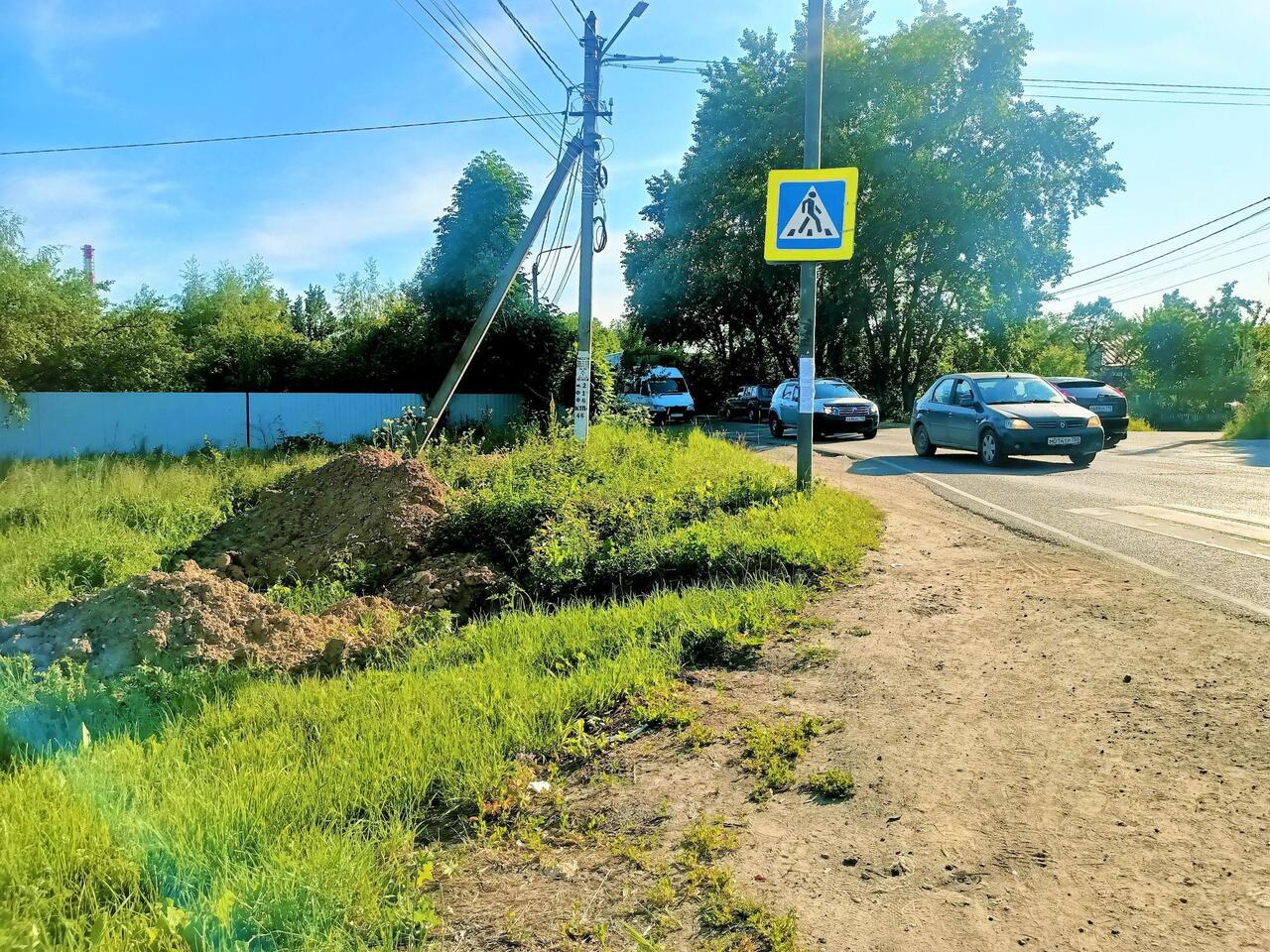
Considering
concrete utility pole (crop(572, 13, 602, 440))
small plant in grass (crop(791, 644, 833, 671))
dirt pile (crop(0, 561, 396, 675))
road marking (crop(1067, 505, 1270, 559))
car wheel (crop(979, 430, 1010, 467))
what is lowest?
dirt pile (crop(0, 561, 396, 675))

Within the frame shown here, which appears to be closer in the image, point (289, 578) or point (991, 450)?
point (289, 578)

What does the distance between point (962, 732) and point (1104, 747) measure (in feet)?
1.82

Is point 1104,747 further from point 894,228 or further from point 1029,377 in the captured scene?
point 894,228

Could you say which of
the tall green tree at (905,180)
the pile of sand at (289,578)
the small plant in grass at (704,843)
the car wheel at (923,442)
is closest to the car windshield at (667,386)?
the tall green tree at (905,180)

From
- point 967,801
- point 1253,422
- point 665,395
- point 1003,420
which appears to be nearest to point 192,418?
point 665,395

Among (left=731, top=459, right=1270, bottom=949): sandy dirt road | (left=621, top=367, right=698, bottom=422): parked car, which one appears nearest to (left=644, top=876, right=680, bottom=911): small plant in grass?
(left=731, top=459, right=1270, bottom=949): sandy dirt road

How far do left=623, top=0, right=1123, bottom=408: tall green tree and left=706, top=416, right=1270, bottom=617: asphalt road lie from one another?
18572mm

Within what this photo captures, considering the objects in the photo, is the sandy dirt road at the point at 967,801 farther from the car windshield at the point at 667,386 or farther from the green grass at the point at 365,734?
the car windshield at the point at 667,386

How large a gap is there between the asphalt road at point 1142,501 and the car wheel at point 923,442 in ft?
0.72

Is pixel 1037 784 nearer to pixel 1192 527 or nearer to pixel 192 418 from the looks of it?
pixel 1192 527

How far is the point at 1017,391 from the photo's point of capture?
14.6 meters

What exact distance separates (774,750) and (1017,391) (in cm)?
1307

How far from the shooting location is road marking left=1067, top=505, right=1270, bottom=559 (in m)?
6.84

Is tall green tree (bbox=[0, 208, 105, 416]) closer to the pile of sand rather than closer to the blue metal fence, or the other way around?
the blue metal fence
